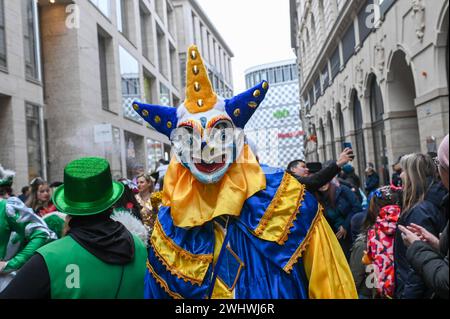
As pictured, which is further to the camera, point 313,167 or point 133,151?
point 133,151

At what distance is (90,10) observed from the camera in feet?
48.8

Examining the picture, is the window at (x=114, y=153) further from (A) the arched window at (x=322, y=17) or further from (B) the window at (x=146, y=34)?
(A) the arched window at (x=322, y=17)

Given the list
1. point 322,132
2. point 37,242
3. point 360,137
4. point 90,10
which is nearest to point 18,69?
point 90,10

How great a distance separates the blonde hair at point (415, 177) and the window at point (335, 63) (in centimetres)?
1624

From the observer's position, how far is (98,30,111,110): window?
17.0 m

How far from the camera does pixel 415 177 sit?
279 cm

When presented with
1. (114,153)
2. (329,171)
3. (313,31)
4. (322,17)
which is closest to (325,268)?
(329,171)

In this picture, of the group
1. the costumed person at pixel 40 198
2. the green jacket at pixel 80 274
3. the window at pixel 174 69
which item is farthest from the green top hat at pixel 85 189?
the window at pixel 174 69

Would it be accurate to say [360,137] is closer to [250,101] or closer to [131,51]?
[131,51]

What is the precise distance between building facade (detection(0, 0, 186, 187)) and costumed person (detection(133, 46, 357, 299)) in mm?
3786

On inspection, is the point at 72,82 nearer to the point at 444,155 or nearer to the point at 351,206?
the point at 351,206

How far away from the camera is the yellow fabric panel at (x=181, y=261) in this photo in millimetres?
2121

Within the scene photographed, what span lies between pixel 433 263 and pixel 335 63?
18.6 m
